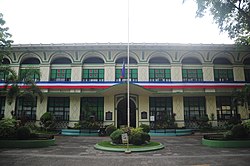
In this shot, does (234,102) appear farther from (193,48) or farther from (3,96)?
(3,96)

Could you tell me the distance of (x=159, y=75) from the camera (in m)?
23.5

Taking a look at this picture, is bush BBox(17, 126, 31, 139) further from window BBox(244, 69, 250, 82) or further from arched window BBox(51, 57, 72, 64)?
window BBox(244, 69, 250, 82)

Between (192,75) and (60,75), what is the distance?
56.7 ft

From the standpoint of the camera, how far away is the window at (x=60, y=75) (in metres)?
23.6

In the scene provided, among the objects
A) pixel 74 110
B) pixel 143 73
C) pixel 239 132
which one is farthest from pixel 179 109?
pixel 74 110

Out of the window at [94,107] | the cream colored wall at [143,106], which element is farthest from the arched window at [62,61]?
the cream colored wall at [143,106]

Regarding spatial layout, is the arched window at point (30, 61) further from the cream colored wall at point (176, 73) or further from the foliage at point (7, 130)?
the cream colored wall at point (176, 73)

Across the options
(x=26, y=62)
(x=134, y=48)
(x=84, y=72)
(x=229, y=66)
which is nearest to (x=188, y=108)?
(x=229, y=66)

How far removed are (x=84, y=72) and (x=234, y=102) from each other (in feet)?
60.9

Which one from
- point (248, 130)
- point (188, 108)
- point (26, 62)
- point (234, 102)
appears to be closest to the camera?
point (248, 130)

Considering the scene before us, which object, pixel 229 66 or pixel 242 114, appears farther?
pixel 229 66

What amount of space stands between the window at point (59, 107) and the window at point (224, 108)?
741 inches

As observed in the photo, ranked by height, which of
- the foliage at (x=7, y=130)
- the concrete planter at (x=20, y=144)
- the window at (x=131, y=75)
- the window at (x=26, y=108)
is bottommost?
the concrete planter at (x=20, y=144)

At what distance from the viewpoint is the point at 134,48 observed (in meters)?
23.5
